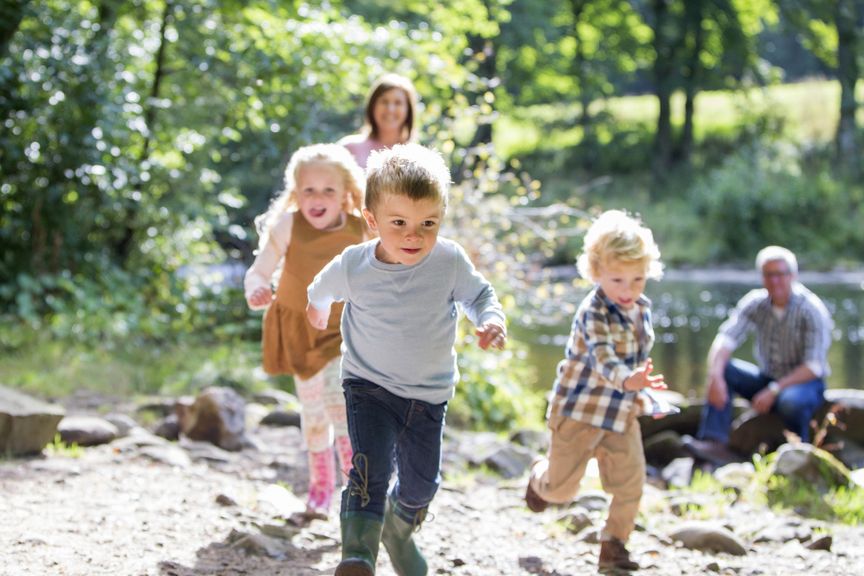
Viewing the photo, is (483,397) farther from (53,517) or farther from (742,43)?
(742,43)

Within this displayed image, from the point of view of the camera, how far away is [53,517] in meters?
4.56

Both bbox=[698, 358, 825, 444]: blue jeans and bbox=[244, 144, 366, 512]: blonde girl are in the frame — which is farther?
bbox=[698, 358, 825, 444]: blue jeans

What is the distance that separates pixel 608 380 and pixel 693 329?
12.2m

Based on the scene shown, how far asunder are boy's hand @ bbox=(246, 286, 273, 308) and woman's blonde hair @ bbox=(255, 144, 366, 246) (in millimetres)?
292

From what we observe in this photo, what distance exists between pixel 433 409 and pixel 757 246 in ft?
80.0

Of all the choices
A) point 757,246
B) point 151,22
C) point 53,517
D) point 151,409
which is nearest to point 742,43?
point 757,246

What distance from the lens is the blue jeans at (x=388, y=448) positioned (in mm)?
3654

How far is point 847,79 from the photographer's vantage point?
29188 millimetres

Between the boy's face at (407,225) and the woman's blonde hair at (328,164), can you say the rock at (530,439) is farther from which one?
the boy's face at (407,225)

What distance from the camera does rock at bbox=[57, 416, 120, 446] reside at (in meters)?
6.24

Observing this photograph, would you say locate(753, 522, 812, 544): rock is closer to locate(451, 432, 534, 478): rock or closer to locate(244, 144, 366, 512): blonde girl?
locate(451, 432, 534, 478): rock

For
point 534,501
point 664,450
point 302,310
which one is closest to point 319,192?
point 302,310

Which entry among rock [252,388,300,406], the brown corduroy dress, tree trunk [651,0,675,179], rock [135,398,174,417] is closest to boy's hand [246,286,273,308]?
the brown corduroy dress

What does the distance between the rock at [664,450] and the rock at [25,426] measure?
440cm
